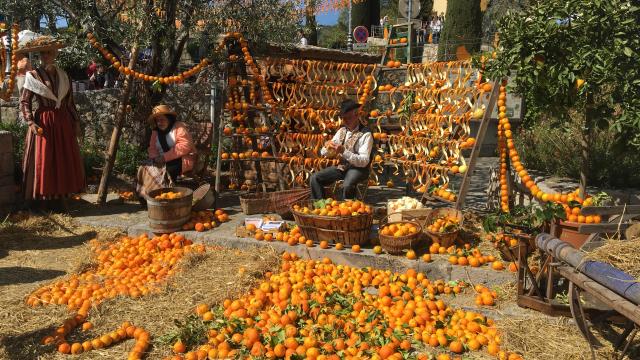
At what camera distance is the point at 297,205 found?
5457 millimetres

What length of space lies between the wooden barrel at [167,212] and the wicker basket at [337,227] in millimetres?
1505

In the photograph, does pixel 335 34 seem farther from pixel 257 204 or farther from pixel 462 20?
pixel 257 204

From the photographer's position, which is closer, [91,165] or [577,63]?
[577,63]

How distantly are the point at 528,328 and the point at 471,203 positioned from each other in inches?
163

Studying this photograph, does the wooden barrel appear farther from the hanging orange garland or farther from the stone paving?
the hanging orange garland

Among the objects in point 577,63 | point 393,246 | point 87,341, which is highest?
point 577,63

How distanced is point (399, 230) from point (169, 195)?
114 inches

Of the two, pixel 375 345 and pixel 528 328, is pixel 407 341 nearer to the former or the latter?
pixel 375 345

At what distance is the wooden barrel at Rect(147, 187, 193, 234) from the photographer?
18.8 feet

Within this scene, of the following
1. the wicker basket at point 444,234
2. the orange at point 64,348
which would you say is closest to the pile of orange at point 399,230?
the wicker basket at point 444,234

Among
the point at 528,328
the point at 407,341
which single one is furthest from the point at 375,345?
the point at 528,328

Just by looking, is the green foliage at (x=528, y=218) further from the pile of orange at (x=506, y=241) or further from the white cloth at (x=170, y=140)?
the white cloth at (x=170, y=140)

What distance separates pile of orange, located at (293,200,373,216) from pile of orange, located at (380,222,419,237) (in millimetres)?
303

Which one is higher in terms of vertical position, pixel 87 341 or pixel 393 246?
pixel 393 246
